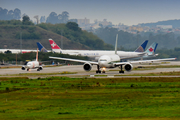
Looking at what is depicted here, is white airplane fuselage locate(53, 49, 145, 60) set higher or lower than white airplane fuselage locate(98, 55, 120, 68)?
higher

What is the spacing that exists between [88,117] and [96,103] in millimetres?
6751

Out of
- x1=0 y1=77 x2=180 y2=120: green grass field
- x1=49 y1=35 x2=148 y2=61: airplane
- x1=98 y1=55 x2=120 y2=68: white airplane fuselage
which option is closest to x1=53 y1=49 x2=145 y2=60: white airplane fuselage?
x1=49 y1=35 x2=148 y2=61: airplane

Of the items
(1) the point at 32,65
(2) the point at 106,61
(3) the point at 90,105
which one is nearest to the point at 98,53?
(1) the point at 32,65

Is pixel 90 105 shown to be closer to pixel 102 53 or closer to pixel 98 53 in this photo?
pixel 98 53

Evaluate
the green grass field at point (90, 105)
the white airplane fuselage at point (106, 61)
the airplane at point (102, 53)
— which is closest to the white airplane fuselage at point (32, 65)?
the white airplane fuselage at point (106, 61)

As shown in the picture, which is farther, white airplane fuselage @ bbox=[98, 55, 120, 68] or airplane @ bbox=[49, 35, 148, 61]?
airplane @ bbox=[49, 35, 148, 61]

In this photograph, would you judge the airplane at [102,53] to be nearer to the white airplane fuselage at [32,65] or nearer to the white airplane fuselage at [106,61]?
the white airplane fuselage at [32,65]

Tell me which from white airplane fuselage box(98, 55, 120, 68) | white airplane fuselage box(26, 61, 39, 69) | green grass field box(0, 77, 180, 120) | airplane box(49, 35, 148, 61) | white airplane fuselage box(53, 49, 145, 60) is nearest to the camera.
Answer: green grass field box(0, 77, 180, 120)

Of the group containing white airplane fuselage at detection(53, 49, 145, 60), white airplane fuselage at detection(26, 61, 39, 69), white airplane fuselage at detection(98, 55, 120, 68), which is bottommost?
white airplane fuselage at detection(26, 61, 39, 69)

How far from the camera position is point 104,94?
1416 inches

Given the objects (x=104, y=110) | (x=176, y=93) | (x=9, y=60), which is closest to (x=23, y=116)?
(x=104, y=110)

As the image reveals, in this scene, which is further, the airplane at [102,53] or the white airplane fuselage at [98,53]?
the airplane at [102,53]

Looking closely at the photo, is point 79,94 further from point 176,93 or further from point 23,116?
point 23,116

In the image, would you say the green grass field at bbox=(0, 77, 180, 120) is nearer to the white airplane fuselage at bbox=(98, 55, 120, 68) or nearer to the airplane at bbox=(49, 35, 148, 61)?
the white airplane fuselage at bbox=(98, 55, 120, 68)
